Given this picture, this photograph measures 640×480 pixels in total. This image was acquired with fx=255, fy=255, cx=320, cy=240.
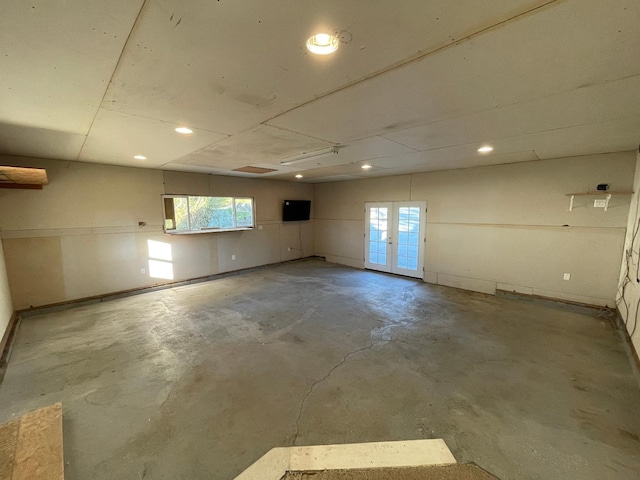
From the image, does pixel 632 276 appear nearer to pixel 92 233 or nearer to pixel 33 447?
pixel 33 447

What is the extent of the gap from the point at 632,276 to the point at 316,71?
4.75 meters

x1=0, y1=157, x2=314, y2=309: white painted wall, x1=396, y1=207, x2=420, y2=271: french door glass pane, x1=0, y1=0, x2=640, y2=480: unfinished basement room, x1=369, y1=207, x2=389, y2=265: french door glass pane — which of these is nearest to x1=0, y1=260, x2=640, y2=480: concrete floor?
x1=0, y1=0, x2=640, y2=480: unfinished basement room

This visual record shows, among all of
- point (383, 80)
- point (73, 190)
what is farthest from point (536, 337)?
point (73, 190)

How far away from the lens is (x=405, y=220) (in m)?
6.43

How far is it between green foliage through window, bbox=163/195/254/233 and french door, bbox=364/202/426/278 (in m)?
3.39

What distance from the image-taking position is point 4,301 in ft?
11.5

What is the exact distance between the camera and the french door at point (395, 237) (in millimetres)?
6230

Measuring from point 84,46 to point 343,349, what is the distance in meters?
3.36

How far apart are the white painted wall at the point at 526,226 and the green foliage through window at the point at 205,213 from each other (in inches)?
151

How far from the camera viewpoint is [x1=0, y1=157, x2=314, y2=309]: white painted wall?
4.14 metres

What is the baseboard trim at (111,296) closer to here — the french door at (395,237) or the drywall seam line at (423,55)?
the french door at (395,237)

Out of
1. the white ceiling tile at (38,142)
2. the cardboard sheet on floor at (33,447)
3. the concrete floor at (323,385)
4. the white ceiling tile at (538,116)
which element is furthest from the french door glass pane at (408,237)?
the cardboard sheet on floor at (33,447)

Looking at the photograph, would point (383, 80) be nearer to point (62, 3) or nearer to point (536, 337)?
point (62, 3)

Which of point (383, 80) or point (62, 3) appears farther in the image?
point (383, 80)
